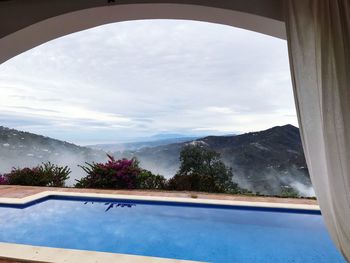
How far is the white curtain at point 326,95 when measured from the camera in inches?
60.2

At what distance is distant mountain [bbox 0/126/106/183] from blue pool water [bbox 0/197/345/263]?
13.4 feet

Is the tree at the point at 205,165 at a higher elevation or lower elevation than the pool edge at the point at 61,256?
higher

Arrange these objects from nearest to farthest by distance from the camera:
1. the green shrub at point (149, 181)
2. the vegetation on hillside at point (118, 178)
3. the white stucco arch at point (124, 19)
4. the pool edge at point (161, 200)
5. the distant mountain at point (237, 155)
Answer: the white stucco arch at point (124, 19) → the pool edge at point (161, 200) → the vegetation on hillside at point (118, 178) → the green shrub at point (149, 181) → the distant mountain at point (237, 155)

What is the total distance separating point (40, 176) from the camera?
6.32 metres

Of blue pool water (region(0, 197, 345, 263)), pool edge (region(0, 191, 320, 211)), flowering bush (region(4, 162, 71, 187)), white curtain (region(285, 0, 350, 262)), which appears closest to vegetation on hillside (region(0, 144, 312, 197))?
flowering bush (region(4, 162, 71, 187))

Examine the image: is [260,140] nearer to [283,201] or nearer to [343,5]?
[283,201]

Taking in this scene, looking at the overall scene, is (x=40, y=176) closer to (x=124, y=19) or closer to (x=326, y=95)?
(x=124, y=19)

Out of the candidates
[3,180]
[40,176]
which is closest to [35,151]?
[3,180]

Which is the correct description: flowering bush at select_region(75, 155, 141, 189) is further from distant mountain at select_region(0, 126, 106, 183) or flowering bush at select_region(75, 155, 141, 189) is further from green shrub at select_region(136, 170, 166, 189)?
distant mountain at select_region(0, 126, 106, 183)

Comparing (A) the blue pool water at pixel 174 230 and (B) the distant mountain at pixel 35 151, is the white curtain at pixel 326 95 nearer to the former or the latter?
(A) the blue pool water at pixel 174 230

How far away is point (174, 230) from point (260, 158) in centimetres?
584

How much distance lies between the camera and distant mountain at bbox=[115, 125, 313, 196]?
26.8ft

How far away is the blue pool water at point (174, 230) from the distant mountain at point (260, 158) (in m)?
3.22

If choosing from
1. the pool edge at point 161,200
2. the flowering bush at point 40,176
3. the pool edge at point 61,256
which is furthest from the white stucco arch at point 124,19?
the flowering bush at point 40,176
